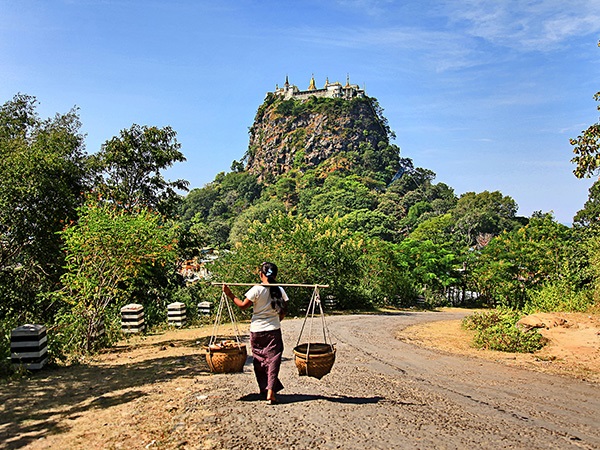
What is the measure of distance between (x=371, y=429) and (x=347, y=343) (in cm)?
676

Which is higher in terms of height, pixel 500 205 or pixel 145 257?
pixel 500 205

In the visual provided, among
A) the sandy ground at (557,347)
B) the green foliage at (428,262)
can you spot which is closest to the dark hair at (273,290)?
the sandy ground at (557,347)

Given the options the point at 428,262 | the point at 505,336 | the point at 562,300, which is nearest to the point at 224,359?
the point at 505,336

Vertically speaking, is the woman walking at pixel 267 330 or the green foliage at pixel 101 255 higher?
the green foliage at pixel 101 255

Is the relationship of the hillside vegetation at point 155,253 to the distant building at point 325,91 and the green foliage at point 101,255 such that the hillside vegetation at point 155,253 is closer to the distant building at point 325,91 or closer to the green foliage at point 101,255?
the green foliage at point 101,255

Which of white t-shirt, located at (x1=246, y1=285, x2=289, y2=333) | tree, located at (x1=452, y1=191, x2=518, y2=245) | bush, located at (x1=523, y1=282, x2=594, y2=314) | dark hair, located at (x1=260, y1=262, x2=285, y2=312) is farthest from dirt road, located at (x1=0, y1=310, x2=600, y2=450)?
tree, located at (x1=452, y1=191, x2=518, y2=245)

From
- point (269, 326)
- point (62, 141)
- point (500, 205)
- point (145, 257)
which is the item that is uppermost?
point (500, 205)

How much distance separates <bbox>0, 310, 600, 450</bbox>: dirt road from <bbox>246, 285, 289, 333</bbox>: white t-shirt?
917 mm

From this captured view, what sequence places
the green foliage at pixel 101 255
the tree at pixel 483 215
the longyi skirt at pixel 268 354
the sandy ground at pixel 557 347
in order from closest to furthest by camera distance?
the longyi skirt at pixel 268 354 → the sandy ground at pixel 557 347 → the green foliage at pixel 101 255 → the tree at pixel 483 215

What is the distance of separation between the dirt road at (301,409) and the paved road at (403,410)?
0.6 inches

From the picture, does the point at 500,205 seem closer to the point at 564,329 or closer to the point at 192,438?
the point at 564,329

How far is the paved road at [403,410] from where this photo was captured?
4340 mm

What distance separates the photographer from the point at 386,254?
27.8 meters

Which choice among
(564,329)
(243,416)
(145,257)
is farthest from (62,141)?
(564,329)
